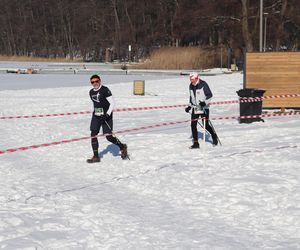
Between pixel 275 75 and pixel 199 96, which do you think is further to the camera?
pixel 275 75

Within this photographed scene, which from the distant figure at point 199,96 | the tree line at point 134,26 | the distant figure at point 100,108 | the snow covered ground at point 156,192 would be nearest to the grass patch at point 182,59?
the tree line at point 134,26

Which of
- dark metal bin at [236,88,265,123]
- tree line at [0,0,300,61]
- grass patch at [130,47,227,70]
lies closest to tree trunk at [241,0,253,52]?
tree line at [0,0,300,61]

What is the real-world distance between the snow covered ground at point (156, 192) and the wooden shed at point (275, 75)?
7.43 feet

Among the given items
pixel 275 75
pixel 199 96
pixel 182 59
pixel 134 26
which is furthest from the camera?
pixel 134 26

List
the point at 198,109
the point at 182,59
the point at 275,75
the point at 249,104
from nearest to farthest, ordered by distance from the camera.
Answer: the point at 198,109 → the point at 249,104 → the point at 275,75 → the point at 182,59

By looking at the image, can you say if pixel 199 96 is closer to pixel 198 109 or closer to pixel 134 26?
pixel 198 109

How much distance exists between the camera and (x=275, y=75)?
53.7ft

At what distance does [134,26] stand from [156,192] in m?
81.4

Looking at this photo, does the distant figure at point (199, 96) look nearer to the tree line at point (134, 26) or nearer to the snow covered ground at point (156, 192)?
the snow covered ground at point (156, 192)

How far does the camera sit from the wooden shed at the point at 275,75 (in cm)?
1616

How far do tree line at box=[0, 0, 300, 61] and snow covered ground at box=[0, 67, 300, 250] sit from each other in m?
38.2

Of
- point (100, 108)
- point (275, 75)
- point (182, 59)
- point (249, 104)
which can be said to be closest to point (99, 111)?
point (100, 108)

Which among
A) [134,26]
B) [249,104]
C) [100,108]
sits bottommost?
[249,104]

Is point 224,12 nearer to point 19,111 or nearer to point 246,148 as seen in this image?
point 19,111
